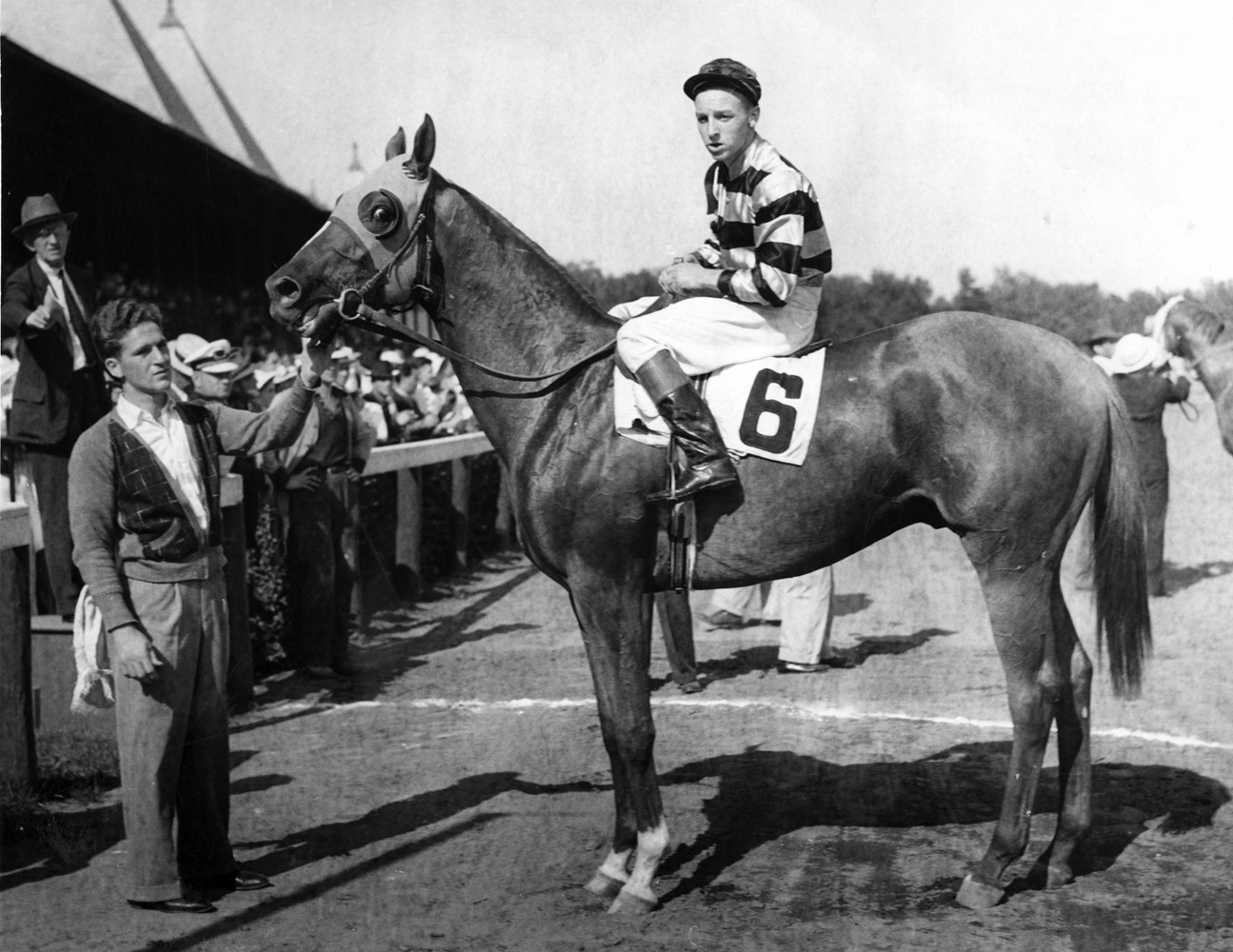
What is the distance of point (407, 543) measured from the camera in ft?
30.7

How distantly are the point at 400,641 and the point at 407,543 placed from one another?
4.77ft

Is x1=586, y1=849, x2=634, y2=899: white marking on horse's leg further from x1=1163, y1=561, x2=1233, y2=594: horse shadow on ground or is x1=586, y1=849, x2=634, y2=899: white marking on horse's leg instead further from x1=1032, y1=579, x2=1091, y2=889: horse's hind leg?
x1=1163, y1=561, x2=1233, y2=594: horse shadow on ground

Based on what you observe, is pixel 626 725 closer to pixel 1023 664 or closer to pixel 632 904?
pixel 632 904

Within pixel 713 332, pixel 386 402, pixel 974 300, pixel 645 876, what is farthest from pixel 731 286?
pixel 386 402

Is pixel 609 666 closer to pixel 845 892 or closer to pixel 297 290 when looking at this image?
pixel 845 892

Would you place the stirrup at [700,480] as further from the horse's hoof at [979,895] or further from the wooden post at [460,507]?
the wooden post at [460,507]

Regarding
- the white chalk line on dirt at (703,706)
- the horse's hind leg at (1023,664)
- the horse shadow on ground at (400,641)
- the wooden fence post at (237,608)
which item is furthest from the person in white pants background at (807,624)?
the horse's hind leg at (1023,664)

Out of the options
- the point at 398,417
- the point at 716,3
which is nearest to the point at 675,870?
the point at 716,3

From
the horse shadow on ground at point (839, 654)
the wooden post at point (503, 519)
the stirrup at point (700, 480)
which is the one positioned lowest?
the horse shadow on ground at point (839, 654)

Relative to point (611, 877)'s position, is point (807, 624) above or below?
above

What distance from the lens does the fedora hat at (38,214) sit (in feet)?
20.1

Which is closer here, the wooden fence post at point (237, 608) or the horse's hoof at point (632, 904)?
the horse's hoof at point (632, 904)

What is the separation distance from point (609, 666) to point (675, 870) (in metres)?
0.72

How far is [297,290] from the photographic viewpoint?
3979 mm
